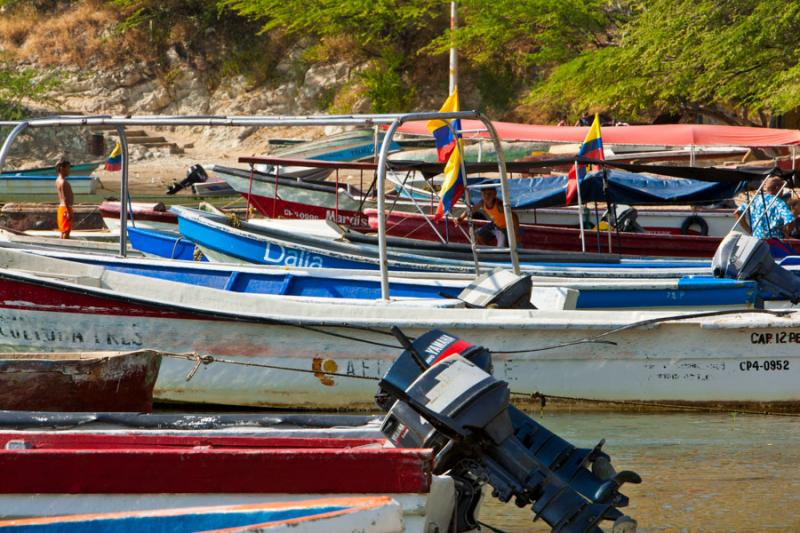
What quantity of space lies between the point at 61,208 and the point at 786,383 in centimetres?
1075

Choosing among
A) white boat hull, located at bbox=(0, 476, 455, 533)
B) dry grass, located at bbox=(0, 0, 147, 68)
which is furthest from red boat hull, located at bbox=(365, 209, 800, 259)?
dry grass, located at bbox=(0, 0, 147, 68)

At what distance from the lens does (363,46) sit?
4175 cm

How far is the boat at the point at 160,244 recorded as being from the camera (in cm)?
1555

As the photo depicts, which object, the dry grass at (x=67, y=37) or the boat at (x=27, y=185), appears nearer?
the boat at (x=27, y=185)

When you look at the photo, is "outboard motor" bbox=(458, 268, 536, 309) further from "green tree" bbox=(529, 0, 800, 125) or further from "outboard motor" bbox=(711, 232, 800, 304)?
"green tree" bbox=(529, 0, 800, 125)

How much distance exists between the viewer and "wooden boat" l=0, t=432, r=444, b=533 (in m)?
4.83

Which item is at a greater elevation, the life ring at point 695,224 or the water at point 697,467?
the water at point 697,467

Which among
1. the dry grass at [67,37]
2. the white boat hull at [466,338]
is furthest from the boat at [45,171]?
the white boat hull at [466,338]

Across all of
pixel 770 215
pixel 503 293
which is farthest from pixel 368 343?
pixel 770 215

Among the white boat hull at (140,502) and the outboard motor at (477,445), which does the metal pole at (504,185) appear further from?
the white boat hull at (140,502)

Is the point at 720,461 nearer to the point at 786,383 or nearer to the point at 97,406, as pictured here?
the point at 786,383

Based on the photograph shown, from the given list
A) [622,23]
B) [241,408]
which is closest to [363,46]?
[622,23]

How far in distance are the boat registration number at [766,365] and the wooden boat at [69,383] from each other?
16.3ft

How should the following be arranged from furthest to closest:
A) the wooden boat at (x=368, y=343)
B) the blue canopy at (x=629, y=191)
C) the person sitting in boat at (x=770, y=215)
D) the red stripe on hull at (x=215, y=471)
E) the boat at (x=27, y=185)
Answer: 1. the boat at (x=27, y=185)
2. the blue canopy at (x=629, y=191)
3. the person sitting in boat at (x=770, y=215)
4. the wooden boat at (x=368, y=343)
5. the red stripe on hull at (x=215, y=471)
